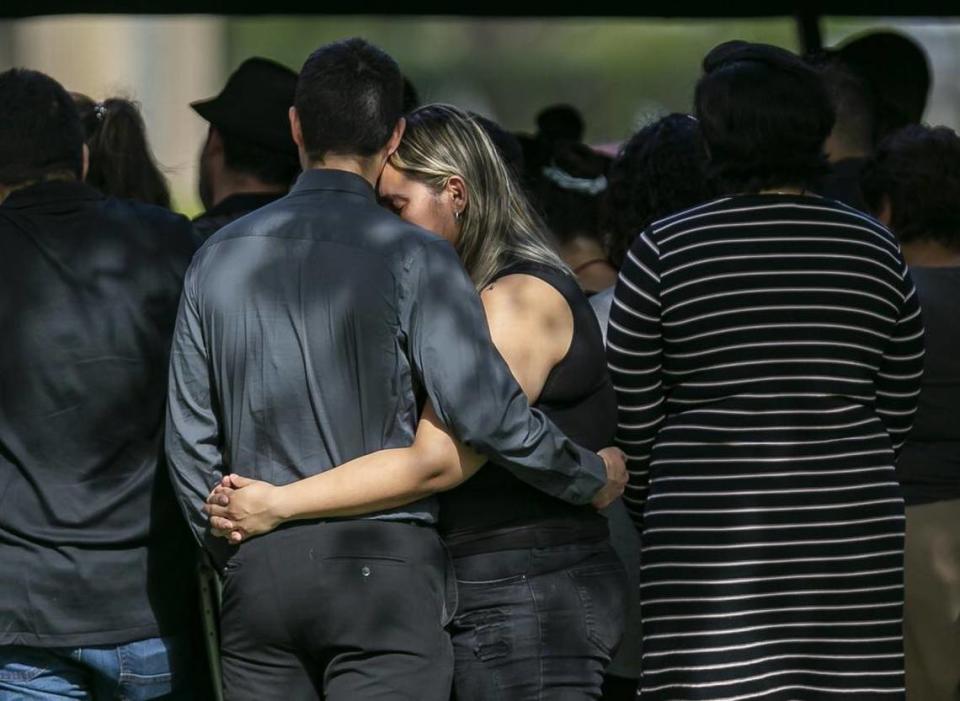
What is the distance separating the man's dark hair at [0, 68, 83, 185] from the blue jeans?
3.09 ft

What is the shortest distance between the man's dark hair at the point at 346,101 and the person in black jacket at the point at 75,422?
0.54 metres

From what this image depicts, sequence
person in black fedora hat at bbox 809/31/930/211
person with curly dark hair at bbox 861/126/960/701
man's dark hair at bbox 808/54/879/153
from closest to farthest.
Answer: person with curly dark hair at bbox 861/126/960/701 < person in black fedora hat at bbox 809/31/930/211 < man's dark hair at bbox 808/54/879/153

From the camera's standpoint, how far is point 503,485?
2871mm

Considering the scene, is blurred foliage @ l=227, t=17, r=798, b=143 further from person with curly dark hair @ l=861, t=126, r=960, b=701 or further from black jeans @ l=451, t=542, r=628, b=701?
black jeans @ l=451, t=542, r=628, b=701

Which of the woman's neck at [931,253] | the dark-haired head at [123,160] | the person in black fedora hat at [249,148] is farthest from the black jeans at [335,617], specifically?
the woman's neck at [931,253]

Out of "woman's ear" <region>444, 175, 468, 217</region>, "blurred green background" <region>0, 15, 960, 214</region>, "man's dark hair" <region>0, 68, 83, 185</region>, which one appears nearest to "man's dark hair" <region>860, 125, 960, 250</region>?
"woman's ear" <region>444, 175, 468, 217</region>

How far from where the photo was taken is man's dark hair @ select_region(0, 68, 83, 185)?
3070 mm

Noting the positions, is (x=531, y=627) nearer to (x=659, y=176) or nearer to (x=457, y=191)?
(x=457, y=191)

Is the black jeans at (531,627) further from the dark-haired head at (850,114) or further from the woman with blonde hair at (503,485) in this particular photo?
the dark-haired head at (850,114)

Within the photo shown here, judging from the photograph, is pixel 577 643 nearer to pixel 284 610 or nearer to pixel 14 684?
pixel 284 610

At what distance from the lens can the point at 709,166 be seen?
3051mm

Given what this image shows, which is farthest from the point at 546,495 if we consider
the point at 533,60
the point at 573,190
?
the point at 533,60

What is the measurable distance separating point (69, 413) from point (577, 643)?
1.08 meters

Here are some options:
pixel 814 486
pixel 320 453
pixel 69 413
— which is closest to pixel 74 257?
pixel 69 413
